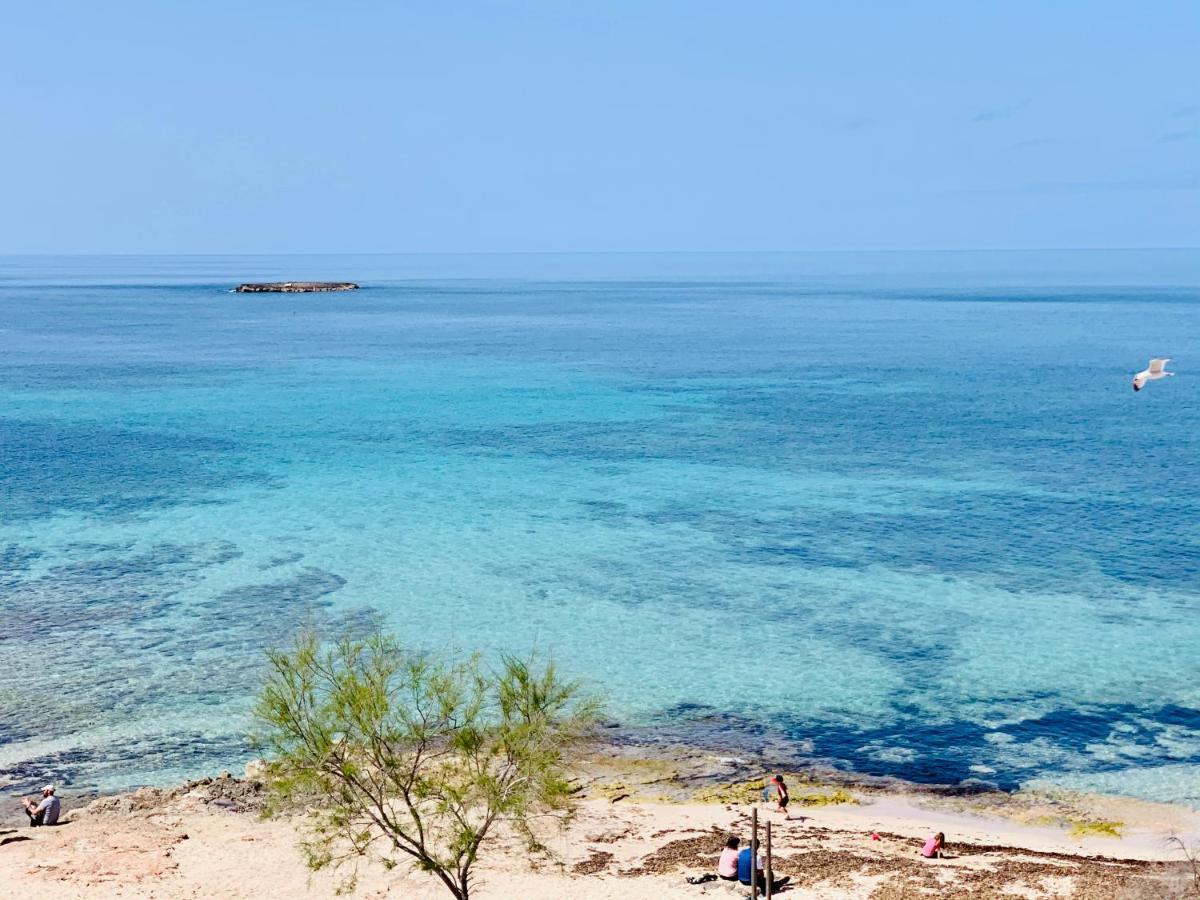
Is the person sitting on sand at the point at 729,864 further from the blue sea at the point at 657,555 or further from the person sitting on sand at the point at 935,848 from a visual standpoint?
the blue sea at the point at 657,555

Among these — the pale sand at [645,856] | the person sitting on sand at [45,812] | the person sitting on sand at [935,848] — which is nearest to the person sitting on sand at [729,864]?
the pale sand at [645,856]

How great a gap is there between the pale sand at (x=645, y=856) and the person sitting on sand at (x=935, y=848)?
281mm

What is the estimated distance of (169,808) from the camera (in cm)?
3162

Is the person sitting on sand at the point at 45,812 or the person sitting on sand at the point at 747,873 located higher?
the person sitting on sand at the point at 747,873

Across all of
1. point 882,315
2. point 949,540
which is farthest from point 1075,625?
point 882,315

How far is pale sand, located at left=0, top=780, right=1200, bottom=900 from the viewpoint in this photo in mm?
26797

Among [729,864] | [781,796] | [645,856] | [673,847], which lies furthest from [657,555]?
[729,864]

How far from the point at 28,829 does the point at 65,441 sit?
53.7m

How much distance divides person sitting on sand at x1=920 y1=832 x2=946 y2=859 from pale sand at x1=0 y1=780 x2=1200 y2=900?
11.1 inches

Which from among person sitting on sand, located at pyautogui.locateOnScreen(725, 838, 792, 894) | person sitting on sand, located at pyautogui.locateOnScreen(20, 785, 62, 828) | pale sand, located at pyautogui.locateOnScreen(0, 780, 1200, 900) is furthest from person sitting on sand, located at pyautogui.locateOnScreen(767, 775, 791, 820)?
person sitting on sand, located at pyautogui.locateOnScreen(20, 785, 62, 828)

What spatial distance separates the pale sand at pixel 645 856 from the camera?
26.8 metres

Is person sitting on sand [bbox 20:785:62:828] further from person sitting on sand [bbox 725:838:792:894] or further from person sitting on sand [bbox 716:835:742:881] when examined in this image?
person sitting on sand [bbox 725:838:792:894]

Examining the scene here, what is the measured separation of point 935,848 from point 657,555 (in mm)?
27622

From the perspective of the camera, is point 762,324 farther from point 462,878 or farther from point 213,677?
point 462,878
